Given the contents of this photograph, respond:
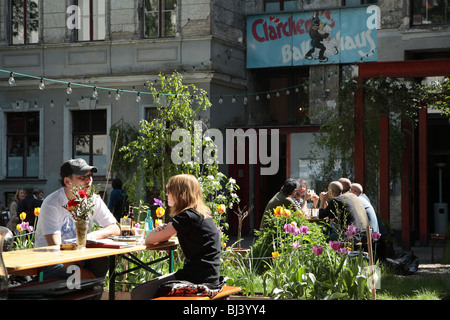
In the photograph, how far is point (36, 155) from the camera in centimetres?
2066

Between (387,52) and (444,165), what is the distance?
2.93 metres

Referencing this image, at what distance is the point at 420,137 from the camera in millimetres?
16281

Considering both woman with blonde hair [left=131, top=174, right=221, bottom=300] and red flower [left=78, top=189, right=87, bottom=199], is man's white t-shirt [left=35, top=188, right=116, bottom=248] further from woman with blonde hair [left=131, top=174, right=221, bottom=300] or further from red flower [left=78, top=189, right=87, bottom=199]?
woman with blonde hair [left=131, top=174, right=221, bottom=300]

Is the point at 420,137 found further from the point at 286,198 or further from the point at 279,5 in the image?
the point at 286,198

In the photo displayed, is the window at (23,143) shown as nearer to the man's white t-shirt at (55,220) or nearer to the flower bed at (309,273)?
the flower bed at (309,273)

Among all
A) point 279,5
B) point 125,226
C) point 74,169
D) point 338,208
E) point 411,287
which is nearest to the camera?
point 74,169

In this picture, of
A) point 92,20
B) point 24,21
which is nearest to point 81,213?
point 92,20

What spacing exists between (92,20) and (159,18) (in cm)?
183

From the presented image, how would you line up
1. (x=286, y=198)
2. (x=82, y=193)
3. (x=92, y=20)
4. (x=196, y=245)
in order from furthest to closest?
(x=92, y=20), (x=286, y=198), (x=82, y=193), (x=196, y=245)

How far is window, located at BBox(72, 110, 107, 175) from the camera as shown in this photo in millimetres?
20016

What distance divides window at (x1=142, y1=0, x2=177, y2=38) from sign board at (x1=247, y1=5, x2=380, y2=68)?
6.51 feet

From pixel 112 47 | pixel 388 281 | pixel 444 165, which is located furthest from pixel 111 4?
pixel 388 281

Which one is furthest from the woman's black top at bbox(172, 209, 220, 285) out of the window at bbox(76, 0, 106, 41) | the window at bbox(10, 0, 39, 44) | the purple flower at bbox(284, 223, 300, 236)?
the window at bbox(10, 0, 39, 44)
